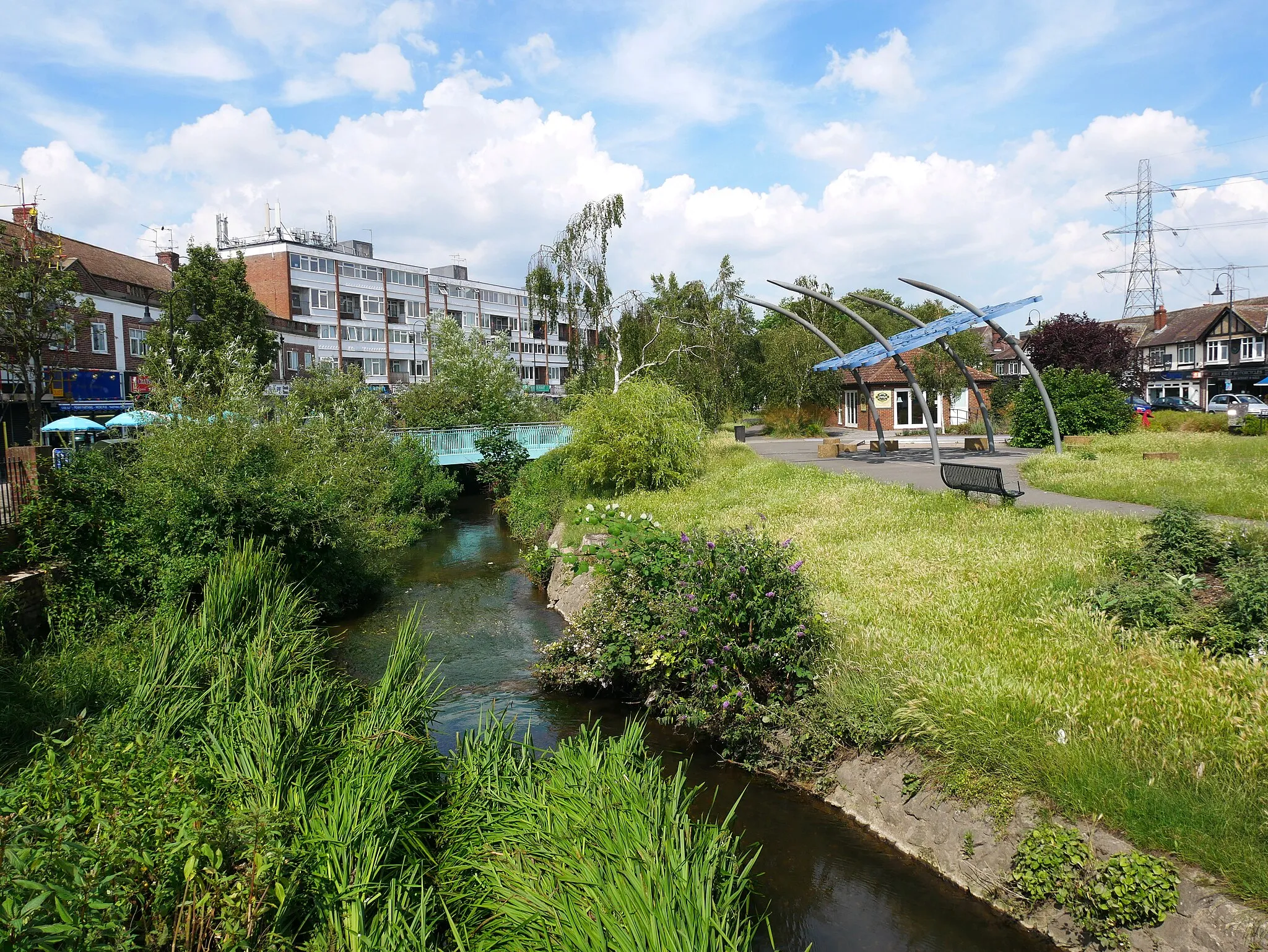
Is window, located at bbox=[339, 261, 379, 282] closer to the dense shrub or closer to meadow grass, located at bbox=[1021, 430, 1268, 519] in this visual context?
meadow grass, located at bbox=[1021, 430, 1268, 519]

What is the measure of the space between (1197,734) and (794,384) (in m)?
45.4

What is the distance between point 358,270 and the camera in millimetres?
63656

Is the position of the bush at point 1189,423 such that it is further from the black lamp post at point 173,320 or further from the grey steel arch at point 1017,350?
the black lamp post at point 173,320

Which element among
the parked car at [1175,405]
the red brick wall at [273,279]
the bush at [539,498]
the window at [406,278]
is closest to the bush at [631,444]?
the bush at [539,498]

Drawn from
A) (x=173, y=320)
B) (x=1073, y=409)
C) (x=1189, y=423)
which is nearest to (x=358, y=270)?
(x=173, y=320)

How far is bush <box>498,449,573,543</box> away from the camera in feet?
74.6

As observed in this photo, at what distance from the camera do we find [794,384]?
5053 centimetres

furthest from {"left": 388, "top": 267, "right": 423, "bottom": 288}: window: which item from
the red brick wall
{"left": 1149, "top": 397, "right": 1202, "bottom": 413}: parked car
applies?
{"left": 1149, "top": 397, "right": 1202, "bottom": 413}: parked car

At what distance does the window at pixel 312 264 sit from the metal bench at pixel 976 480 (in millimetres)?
52604

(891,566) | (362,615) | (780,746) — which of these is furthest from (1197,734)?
(362,615)

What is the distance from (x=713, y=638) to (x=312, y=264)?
58.5 meters

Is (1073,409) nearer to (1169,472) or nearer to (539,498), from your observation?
(1169,472)

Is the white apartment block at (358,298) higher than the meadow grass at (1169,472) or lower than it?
higher

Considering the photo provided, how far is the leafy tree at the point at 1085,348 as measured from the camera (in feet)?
147
